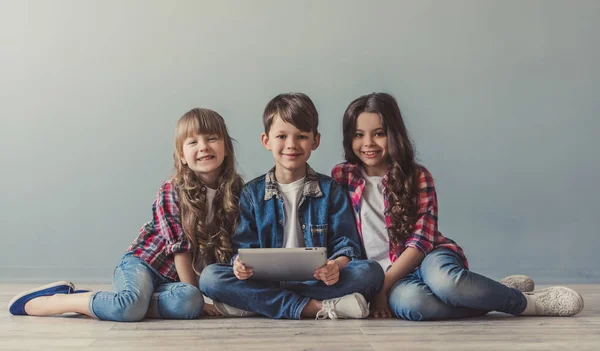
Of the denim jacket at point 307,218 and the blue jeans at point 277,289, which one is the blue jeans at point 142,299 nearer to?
the blue jeans at point 277,289

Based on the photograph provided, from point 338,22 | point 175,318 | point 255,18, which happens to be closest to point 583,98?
point 338,22

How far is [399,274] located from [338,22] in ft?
5.64

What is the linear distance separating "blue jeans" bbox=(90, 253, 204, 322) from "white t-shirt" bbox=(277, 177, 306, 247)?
0.34 meters

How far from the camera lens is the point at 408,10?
359cm

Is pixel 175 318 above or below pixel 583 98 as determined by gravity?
below

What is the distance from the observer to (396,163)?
2.33 meters

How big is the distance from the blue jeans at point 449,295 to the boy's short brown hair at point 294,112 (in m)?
0.60

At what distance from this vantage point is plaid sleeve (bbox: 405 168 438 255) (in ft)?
7.38

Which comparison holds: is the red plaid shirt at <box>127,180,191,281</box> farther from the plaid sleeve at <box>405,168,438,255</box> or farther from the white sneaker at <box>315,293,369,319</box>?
the plaid sleeve at <box>405,168,438,255</box>

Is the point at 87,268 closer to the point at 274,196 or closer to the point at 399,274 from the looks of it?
the point at 274,196

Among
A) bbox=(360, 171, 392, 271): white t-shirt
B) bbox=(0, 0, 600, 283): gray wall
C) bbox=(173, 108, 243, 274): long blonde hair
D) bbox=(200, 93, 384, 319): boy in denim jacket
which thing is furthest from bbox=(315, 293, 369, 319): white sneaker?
bbox=(0, 0, 600, 283): gray wall

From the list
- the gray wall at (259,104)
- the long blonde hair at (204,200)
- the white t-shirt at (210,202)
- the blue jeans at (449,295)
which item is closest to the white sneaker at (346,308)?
the blue jeans at (449,295)

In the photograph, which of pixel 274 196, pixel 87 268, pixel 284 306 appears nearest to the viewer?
pixel 284 306

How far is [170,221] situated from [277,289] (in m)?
0.43
